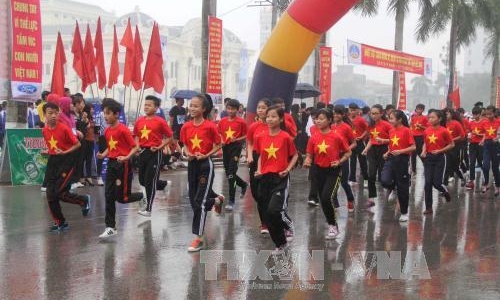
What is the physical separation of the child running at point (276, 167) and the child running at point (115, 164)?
1.76 m

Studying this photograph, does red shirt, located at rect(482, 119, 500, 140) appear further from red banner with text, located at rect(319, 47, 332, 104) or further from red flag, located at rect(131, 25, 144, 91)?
red banner with text, located at rect(319, 47, 332, 104)

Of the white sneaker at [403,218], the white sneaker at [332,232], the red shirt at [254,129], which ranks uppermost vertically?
the red shirt at [254,129]

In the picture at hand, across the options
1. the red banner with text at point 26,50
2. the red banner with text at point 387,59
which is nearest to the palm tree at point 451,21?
the red banner with text at point 387,59

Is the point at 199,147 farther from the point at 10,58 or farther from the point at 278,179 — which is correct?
the point at 10,58

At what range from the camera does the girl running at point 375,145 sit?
1006 centimetres

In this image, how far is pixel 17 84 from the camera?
1159cm

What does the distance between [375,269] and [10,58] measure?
9008 mm

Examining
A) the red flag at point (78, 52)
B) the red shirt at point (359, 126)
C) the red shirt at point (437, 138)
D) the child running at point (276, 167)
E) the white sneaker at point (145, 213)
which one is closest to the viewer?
the child running at point (276, 167)

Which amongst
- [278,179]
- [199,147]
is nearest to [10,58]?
[199,147]

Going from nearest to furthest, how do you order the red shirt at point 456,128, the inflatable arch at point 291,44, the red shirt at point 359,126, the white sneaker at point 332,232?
the white sneaker at point 332,232, the red shirt at point 359,126, the red shirt at point 456,128, the inflatable arch at point 291,44

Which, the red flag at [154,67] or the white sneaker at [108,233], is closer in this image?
the white sneaker at [108,233]

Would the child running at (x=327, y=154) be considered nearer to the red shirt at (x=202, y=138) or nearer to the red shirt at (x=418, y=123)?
the red shirt at (x=202, y=138)

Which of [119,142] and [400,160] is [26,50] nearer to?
[119,142]

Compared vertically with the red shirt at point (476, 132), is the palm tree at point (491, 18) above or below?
above
